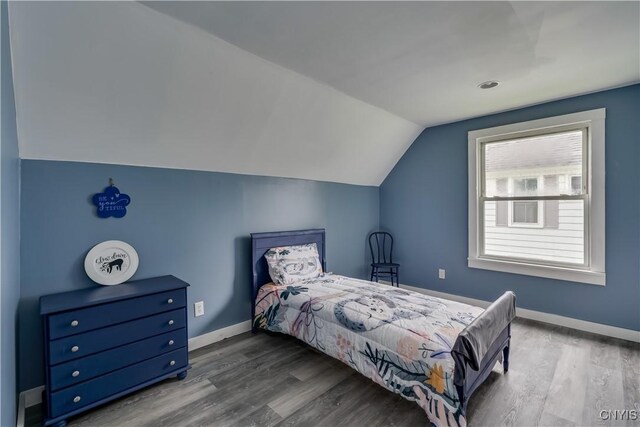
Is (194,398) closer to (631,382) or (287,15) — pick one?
(287,15)

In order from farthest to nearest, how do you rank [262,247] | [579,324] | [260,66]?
A: [262,247] < [579,324] < [260,66]

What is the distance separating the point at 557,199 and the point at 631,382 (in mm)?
1764

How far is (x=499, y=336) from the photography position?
7.13 ft

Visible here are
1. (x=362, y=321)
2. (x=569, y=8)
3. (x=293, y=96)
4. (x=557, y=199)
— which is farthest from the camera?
(x=557, y=199)

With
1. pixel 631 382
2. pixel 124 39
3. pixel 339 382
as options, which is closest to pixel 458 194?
pixel 631 382

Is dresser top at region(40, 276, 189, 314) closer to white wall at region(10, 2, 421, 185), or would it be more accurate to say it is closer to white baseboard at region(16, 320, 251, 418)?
white baseboard at region(16, 320, 251, 418)

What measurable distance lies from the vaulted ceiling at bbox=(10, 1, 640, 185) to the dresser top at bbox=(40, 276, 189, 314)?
972 mm

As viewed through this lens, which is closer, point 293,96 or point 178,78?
point 178,78

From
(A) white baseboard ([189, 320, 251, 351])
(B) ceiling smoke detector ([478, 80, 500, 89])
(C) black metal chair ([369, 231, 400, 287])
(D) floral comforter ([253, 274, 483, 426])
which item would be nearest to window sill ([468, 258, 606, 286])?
(C) black metal chair ([369, 231, 400, 287])

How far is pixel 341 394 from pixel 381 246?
2.91 meters

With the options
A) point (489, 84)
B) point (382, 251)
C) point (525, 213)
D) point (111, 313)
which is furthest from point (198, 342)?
point (525, 213)

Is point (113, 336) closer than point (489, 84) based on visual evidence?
Yes

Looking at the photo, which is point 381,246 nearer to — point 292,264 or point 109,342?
point 292,264

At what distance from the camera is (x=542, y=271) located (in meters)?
3.30
